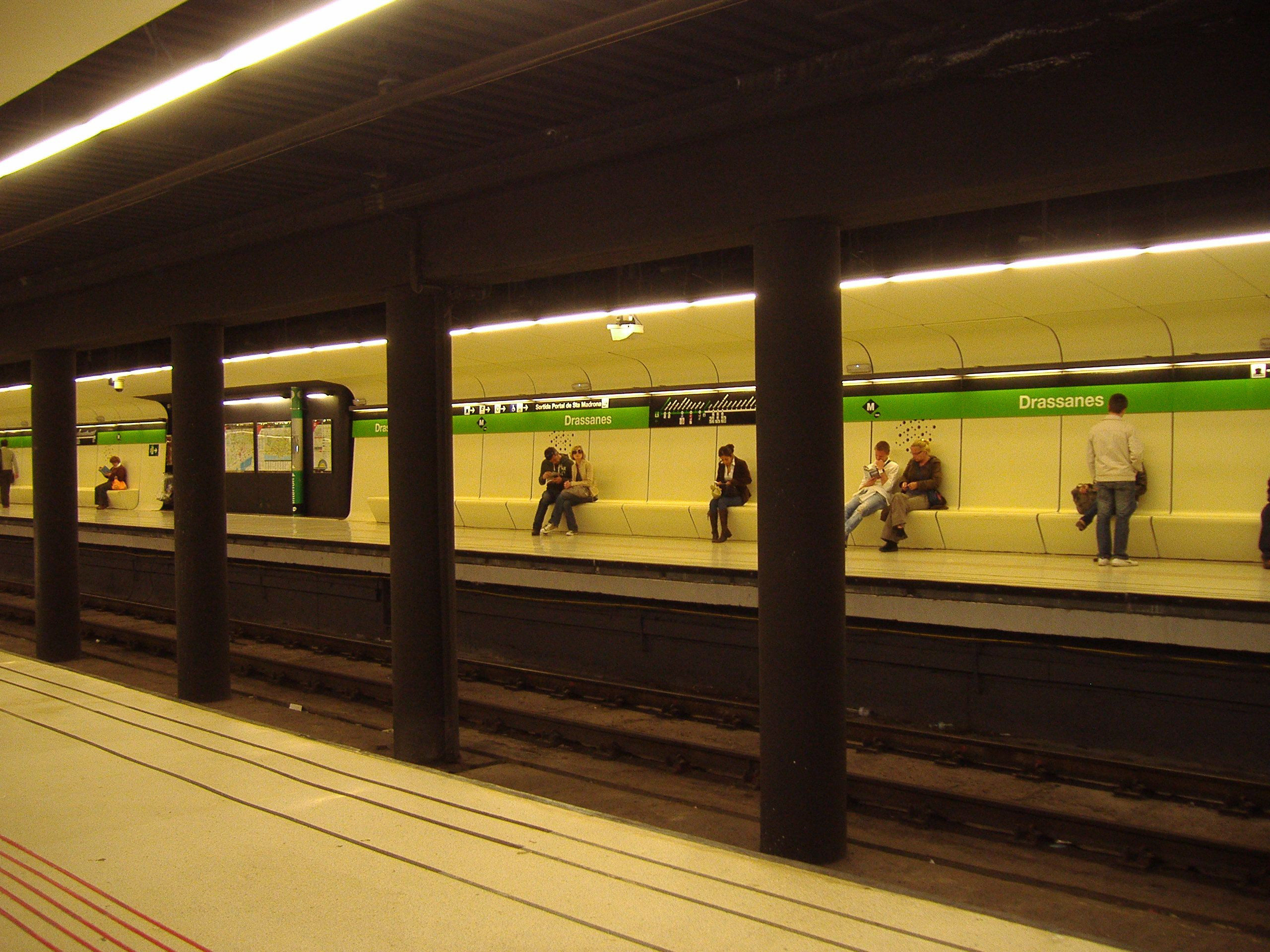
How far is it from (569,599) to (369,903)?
6481 mm

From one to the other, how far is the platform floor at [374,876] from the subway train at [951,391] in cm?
162

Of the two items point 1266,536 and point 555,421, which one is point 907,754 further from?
point 555,421

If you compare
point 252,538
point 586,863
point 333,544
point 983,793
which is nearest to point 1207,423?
point 983,793

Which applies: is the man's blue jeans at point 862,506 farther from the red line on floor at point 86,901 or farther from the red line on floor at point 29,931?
the red line on floor at point 29,931

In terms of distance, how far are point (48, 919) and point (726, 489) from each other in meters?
9.57

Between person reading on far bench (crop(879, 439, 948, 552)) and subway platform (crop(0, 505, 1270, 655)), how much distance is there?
1.02 ft

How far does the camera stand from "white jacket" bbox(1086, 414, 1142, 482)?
28.6ft

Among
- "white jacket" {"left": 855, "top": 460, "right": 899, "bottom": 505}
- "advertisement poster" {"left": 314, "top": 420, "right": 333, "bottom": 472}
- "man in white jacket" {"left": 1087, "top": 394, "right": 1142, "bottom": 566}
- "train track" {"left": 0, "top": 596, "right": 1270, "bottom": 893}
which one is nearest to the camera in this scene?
"train track" {"left": 0, "top": 596, "right": 1270, "bottom": 893}

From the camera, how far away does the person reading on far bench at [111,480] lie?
24.8 metres

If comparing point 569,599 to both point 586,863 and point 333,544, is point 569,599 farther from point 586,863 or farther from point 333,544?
point 586,863

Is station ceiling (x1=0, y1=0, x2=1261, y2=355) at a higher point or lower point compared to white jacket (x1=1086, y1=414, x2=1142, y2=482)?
higher

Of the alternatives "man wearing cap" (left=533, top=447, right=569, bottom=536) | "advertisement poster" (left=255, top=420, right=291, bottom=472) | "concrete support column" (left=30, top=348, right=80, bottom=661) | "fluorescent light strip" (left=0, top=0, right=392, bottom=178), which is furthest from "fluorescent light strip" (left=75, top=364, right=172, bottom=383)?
"fluorescent light strip" (left=0, top=0, right=392, bottom=178)

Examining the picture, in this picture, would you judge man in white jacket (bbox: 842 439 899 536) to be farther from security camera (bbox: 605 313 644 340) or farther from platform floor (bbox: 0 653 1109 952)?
platform floor (bbox: 0 653 1109 952)

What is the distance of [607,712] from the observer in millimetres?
8414
